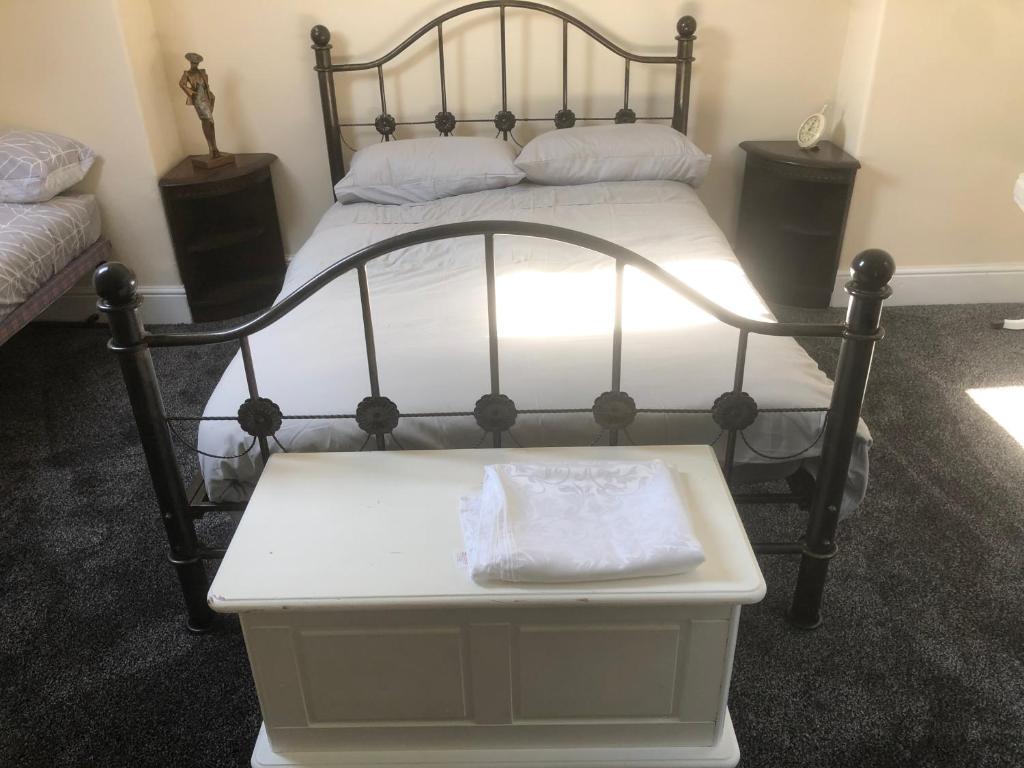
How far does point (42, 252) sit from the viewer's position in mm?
2691

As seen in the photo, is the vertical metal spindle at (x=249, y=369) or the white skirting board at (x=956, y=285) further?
the white skirting board at (x=956, y=285)

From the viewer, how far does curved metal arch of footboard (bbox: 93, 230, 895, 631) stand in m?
1.43

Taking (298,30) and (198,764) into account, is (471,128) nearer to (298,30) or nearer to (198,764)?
(298,30)

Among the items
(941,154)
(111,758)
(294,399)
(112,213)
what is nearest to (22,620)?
(111,758)

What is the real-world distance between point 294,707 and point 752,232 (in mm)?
2552

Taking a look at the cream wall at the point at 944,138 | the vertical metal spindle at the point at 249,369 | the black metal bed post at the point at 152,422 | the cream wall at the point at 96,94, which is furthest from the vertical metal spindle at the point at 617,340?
the cream wall at the point at 96,94

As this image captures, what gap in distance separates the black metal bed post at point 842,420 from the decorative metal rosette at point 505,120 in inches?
78.6

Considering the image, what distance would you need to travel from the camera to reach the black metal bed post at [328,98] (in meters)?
3.00

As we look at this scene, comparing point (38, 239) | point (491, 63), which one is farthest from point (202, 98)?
point (491, 63)

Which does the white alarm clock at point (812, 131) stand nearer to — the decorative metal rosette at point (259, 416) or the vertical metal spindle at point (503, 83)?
the vertical metal spindle at point (503, 83)

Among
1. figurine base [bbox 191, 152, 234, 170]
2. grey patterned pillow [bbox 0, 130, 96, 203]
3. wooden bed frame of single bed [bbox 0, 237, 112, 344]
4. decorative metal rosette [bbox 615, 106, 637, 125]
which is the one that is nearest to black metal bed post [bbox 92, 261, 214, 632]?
A: wooden bed frame of single bed [bbox 0, 237, 112, 344]

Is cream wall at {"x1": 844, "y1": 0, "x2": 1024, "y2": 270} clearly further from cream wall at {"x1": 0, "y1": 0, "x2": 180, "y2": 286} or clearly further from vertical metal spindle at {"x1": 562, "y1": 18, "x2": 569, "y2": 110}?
cream wall at {"x1": 0, "y1": 0, "x2": 180, "y2": 286}

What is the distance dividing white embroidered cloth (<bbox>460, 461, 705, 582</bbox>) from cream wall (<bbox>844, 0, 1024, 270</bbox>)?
2148 millimetres

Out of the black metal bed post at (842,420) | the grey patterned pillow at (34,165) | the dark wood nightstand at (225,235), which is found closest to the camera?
the black metal bed post at (842,420)
